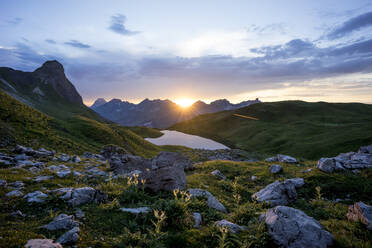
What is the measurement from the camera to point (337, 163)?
54.7ft

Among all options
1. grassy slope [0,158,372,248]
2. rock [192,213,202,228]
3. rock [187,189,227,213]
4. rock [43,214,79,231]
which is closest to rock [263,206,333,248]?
grassy slope [0,158,372,248]

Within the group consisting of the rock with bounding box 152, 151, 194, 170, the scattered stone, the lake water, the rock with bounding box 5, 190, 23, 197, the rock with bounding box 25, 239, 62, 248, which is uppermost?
the rock with bounding box 25, 239, 62, 248

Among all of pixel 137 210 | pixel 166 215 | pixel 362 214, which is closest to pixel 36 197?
pixel 137 210

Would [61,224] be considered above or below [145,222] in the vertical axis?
above

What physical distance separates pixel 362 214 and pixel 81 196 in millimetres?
11822

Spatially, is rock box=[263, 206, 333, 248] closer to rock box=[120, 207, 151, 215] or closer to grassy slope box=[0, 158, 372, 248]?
grassy slope box=[0, 158, 372, 248]

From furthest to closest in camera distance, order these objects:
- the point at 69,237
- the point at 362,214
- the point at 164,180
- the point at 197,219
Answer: the point at 164,180, the point at 197,219, the point at 362,214, the point at 69,237

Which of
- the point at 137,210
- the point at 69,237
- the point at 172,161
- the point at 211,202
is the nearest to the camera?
the point at 69,237

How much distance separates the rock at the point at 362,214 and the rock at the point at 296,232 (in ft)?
7.33

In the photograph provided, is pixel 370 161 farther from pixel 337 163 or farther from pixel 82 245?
pixel 82 245

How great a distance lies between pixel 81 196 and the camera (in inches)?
337

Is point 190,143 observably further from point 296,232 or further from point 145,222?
point 296,232

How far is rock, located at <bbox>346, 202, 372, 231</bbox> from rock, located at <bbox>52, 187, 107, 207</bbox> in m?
10.9

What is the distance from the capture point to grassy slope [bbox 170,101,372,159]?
61.4m
